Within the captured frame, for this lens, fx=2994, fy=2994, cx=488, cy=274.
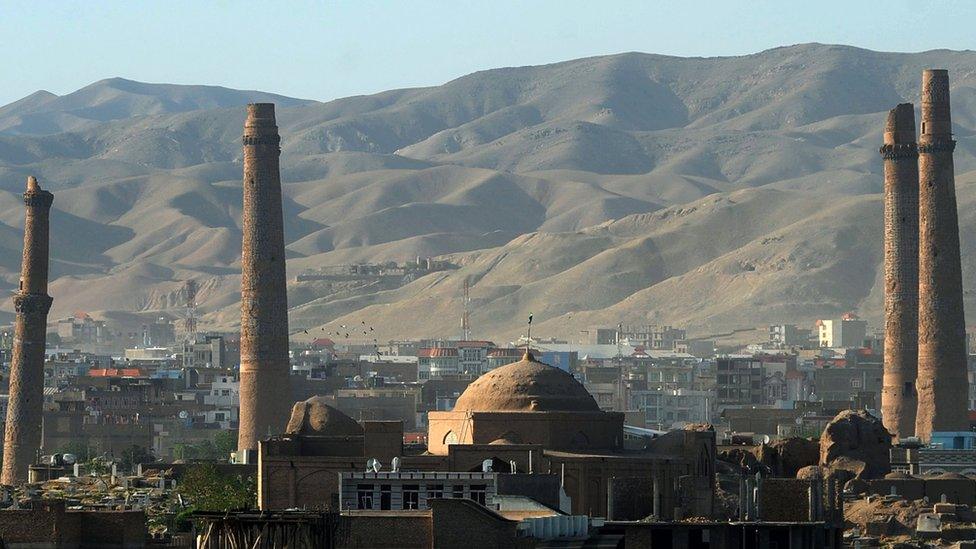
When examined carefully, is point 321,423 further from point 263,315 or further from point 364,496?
point 263,315

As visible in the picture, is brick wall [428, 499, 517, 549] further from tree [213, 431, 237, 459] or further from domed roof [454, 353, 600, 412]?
tree [213, 431, 237, 459]

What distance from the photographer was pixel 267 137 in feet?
338

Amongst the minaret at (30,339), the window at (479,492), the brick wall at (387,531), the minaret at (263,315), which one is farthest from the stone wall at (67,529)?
the minaret at (263,315)

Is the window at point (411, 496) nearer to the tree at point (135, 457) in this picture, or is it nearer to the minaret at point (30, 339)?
the tree at point (135, 457)

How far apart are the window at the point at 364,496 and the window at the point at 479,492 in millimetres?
1407

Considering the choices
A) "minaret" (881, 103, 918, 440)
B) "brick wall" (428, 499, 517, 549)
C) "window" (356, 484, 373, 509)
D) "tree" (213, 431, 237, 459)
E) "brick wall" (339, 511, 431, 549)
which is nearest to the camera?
"brick wall" (428, 499, 517, 549)

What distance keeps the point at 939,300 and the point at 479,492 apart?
6191 cm

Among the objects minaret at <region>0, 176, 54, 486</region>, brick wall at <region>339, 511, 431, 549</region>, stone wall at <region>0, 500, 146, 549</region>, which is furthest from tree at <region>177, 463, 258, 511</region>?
brick wall at <region>339, 511, 431, 549</region>

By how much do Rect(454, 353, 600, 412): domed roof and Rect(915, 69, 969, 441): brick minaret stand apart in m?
34.2

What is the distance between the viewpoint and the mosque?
59.8 metres

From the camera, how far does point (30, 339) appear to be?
9700 cm

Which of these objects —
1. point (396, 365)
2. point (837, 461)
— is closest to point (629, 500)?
point (837, 461)

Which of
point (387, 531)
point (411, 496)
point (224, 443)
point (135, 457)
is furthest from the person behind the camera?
point (224, 443)

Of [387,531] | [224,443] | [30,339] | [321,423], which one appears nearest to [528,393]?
[321,423]
